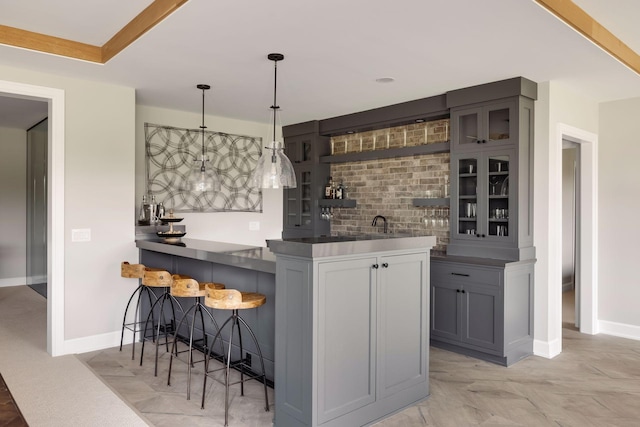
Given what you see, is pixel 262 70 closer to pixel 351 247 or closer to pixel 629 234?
pixel 351 247

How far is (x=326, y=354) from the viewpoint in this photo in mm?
2646

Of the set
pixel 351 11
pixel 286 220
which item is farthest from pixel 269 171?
pixel 286 220

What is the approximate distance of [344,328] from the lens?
2.75 metres

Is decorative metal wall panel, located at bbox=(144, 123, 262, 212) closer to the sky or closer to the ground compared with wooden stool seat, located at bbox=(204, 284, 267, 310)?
closer to the sky

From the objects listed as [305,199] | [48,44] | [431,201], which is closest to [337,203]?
[305,199]

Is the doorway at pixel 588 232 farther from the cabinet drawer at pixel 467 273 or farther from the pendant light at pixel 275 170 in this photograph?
the pendant light at pixel 275 170

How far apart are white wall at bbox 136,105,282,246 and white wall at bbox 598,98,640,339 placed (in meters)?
4.21

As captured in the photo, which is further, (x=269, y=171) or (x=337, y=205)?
(x=337, y=205)

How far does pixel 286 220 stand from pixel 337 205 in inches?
42.0

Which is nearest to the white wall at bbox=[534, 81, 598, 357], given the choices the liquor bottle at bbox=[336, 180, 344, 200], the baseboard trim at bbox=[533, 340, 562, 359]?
the baseboard trim at bbox=[533, 340, 562, 359]

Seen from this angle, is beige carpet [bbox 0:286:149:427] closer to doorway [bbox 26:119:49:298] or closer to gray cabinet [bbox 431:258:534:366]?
doorway [bbox 26:119:49:298]

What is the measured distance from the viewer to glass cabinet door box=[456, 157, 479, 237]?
14.9 ft

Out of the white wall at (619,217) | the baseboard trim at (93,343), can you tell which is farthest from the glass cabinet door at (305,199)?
the white wall at (619,217)

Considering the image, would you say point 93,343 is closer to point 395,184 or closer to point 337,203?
point 337,203
